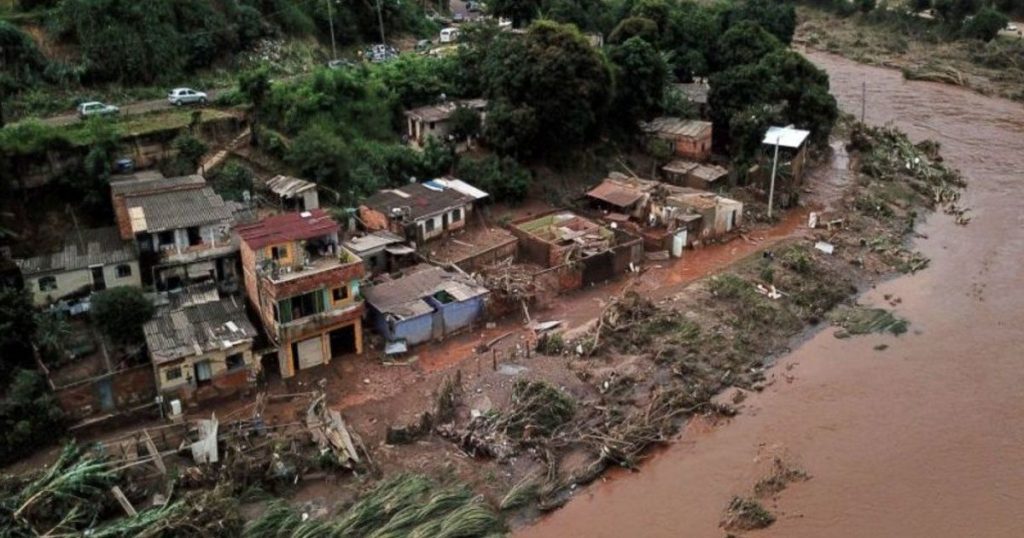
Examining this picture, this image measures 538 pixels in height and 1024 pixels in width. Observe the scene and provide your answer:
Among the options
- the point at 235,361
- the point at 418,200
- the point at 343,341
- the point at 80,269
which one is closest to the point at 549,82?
the point at 418,200

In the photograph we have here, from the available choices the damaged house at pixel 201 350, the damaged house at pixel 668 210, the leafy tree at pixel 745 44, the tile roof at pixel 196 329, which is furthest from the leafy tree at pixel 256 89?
the leafy tree at pixel 745 44

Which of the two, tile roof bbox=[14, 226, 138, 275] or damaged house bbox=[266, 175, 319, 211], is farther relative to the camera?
damaged house bbox=[266, 175, 319, 211]

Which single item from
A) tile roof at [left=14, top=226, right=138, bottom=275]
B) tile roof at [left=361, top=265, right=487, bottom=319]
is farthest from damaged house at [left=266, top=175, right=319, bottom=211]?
tile roof at [left=14, top=226, right=138, bottom=275]

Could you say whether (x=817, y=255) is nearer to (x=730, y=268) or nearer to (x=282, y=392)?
(x=730, y=268)

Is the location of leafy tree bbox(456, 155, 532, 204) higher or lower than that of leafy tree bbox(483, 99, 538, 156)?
lower

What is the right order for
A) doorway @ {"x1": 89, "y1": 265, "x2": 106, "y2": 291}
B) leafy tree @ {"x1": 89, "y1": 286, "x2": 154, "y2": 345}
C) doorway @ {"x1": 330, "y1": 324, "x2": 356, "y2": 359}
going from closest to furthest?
leafy tree @ {"x1": 89, "y1": 286, "x2": 154, "y2": 345}
doorway @ {"x1": 89, "y1": 265, "x2": 106, "y2": 291}
doorway @ {"x1": 330, "y1": 324, "x2": 356, "y2": 359}

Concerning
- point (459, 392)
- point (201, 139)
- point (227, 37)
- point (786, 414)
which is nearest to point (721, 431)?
point (786, 414)

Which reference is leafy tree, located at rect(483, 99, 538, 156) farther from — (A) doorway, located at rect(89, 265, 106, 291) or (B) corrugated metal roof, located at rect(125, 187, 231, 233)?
(A) doorway, located at rect(89, 265, 106, 291)
